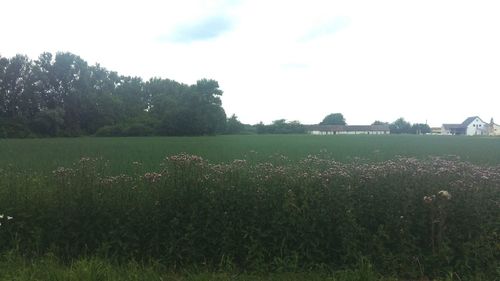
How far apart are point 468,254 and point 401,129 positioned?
4783 inches

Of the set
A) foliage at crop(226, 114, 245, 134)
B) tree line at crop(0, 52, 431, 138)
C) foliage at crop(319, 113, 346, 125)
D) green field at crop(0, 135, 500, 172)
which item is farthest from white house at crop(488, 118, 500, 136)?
green field at crop(0, 135, 500, 172)

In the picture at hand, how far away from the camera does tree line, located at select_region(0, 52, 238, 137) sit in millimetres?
67375

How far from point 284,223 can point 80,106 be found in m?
81.8

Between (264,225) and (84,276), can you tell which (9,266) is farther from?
(264,225)

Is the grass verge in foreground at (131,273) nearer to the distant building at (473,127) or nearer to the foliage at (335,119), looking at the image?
the distant building at (473,127)

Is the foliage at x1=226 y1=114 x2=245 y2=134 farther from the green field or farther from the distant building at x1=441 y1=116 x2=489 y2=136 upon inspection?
the green field

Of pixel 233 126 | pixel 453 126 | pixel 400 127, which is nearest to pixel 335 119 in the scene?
pixel 400 127

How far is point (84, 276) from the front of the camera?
417 cm

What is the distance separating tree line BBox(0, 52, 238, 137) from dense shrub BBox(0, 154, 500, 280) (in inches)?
2508

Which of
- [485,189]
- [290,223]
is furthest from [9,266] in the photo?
[485,189]

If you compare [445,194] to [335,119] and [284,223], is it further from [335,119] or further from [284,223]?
[335,119]

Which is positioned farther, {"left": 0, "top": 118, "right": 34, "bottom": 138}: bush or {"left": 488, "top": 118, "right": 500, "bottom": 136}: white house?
{"left": 488, "top": 118, "right": 500, "bottom": 136}: white house

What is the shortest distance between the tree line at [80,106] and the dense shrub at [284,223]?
63695mm

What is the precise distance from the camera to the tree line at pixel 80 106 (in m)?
67.4
